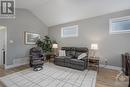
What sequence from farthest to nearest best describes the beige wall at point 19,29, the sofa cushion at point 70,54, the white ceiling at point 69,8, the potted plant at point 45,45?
the potted plant at point 45,45
the sofa cushion at point 70,54
the beige wall at point 19,29
the white ceiling at point 69,8

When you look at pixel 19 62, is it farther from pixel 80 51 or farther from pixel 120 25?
pixel 120 25

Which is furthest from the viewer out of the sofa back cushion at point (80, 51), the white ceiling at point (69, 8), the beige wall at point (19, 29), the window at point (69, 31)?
the window at point (69, 31)

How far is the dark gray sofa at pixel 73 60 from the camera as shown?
3896 millimetres

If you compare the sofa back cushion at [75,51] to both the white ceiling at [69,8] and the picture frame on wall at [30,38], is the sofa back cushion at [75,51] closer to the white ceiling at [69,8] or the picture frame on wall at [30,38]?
the white ceiling at [69,8]

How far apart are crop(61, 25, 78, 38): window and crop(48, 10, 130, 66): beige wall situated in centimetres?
27

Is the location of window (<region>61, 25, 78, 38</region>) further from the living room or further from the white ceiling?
the white ceiling

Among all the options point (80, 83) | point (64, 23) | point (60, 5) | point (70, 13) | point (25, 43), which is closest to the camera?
point (80, 83)

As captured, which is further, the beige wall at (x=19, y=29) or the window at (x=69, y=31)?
the window at (x=69, y=31)

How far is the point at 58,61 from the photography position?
4.69 meters

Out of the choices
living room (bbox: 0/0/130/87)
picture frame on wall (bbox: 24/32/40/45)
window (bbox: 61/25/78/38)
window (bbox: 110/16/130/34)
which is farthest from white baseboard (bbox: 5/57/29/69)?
window (bbox: 110/16/130/34)

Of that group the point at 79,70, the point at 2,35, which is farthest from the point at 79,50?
the point at 2,35

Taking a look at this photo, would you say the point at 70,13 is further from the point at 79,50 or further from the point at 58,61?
the point at 58,61

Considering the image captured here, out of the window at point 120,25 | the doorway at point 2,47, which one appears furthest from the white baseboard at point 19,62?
the window at point 120,25

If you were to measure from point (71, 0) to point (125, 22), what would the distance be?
272cm
